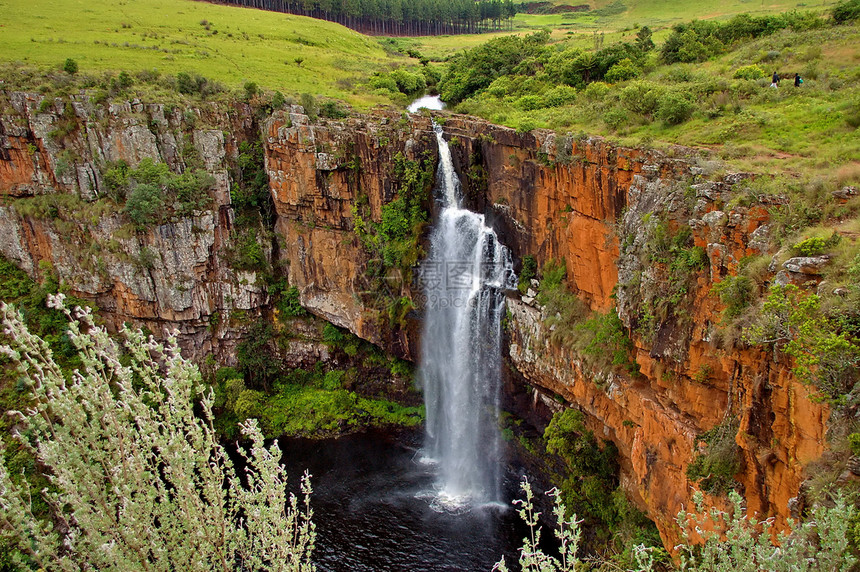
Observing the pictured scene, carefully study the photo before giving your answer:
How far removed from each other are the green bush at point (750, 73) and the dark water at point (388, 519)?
2220 centimetres

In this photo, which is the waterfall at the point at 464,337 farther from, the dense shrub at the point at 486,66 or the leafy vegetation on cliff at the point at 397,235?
the dense shrub at the point at 486,66

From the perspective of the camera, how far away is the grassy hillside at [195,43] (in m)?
38.7

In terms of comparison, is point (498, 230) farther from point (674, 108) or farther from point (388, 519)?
point (388, 519)

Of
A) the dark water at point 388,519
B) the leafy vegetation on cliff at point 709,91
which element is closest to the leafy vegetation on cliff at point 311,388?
the dark water at point 388,519

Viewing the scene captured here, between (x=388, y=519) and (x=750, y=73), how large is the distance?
26.3m

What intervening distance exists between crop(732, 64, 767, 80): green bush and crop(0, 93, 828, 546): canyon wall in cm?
946

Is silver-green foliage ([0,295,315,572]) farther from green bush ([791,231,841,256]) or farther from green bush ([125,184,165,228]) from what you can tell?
green bush ([125,184,165,228])

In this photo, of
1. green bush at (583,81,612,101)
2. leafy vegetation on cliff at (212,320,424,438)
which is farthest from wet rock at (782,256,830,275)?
leafy vegetation on cliff at (212,320,424,438)

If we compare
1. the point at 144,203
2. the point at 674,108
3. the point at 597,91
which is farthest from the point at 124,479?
the point at 597,91

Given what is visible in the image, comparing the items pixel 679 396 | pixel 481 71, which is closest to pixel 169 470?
pixel 679 396

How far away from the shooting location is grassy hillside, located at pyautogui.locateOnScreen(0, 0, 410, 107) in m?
38.7

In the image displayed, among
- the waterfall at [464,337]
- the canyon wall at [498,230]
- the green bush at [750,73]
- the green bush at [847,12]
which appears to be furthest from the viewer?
the green bush at [847,12]

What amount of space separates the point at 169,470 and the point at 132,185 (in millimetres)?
26798

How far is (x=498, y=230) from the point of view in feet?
87.7
